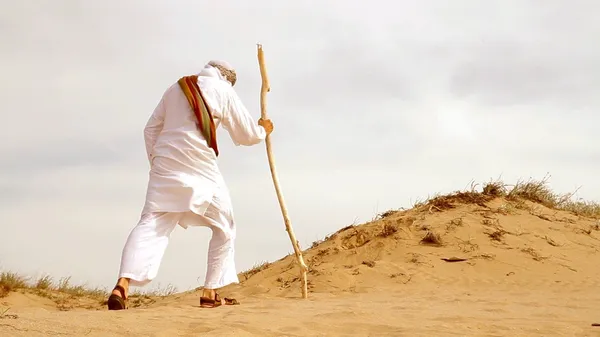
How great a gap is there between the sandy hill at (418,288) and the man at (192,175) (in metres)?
0.42

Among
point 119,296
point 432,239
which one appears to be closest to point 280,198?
point 119,296

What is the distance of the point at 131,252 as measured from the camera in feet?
18.4

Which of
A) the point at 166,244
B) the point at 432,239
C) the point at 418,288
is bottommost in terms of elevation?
the point at 418,288

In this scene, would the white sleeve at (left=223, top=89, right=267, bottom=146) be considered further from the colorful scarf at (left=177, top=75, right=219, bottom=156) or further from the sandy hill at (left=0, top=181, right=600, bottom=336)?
the sandy hill at (left=0, top=181, right=600, bottom=336)

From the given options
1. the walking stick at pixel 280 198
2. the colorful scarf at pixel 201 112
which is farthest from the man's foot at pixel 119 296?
the walking stick at pixel 280 198

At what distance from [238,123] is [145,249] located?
137cm

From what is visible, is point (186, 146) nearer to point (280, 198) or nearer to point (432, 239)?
point (280, 198)

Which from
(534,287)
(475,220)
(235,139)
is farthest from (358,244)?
(235,139)

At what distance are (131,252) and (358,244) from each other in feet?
13.6

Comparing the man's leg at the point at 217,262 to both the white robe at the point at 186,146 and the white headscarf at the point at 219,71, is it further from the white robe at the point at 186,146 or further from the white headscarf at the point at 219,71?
the white headscarf at the point at 219,71

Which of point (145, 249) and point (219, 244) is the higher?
point (219, 244)

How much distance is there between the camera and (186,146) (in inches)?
234

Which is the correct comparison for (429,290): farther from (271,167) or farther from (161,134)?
(161,134)

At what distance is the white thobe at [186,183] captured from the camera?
226 inches
